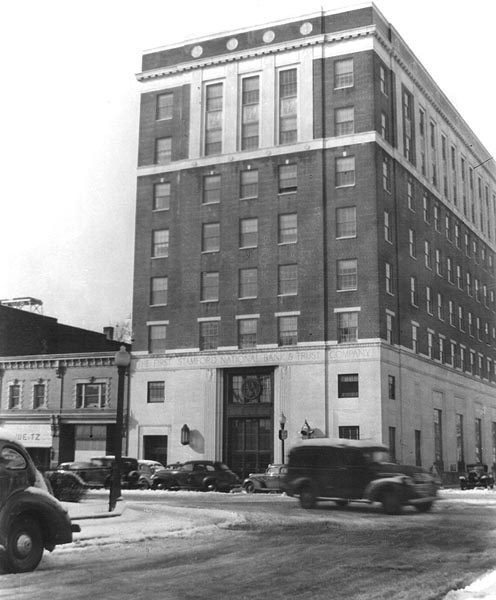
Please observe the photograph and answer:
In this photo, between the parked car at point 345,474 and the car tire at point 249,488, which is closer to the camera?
the parked car at point 345,474

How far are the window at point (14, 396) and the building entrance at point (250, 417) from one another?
398 cm

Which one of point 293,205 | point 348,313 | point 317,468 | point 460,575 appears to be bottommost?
point 460,575

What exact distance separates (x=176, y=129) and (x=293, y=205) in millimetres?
3961

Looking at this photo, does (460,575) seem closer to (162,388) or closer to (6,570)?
(6,570)

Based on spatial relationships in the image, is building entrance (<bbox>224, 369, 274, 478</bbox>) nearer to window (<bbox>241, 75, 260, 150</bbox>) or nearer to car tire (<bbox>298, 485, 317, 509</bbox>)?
car tire (<bbox>298, 485, 317, 509</bbox>)

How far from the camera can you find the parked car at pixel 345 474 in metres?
11.5

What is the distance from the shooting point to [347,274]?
15.4 metres

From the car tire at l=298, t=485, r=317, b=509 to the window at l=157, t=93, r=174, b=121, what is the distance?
26.2 ft

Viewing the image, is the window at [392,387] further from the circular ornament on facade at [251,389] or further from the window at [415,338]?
the circular ornament on facade at [251,389]

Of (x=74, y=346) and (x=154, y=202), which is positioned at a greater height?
(x=154, y=202)

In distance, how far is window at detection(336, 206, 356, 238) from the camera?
15.1m

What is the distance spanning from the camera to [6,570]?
802 cm

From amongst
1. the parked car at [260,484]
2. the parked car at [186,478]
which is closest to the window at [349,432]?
the parked car at [260,484]

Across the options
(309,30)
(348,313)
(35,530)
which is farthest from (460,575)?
(309,30)
